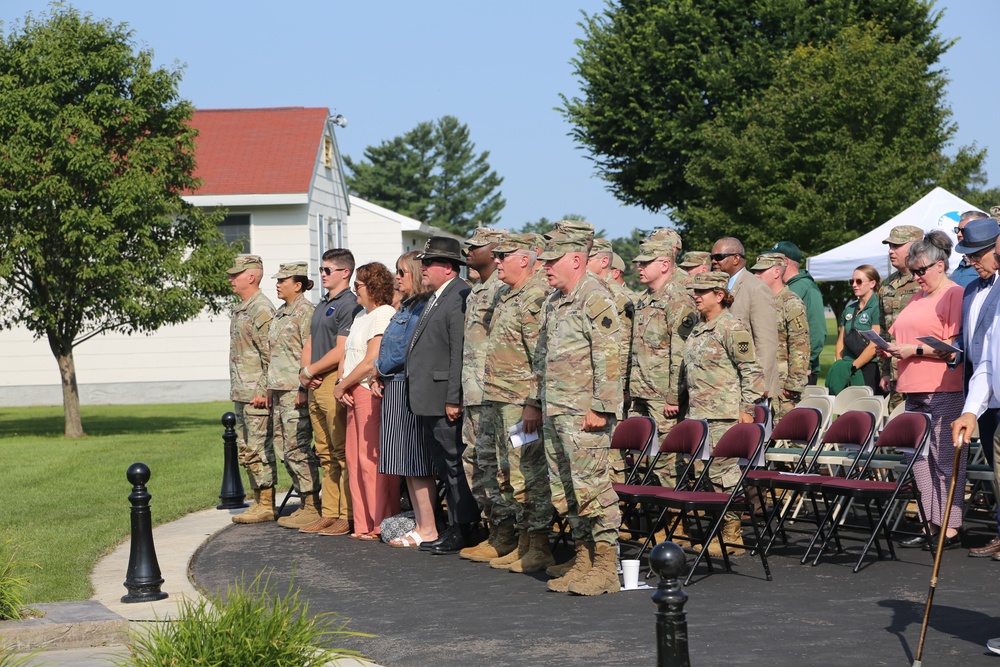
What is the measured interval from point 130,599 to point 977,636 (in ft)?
16.5

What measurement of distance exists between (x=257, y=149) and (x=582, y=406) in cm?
2989

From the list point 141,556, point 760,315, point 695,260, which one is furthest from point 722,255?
point 141,556

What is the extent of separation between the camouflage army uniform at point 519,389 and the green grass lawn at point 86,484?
9.64 ft

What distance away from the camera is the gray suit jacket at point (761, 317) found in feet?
34.3

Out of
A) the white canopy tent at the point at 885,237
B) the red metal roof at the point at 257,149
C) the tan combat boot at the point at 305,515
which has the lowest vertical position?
the tan combat boot at the point at 305,515

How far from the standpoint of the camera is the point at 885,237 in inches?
689

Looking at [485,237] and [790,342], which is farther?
[790,342]

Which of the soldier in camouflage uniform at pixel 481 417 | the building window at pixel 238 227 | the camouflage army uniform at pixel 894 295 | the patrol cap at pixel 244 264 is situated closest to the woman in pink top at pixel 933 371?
the camouflage army uniform at pixel 894 295

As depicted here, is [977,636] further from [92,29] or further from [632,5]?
[632,5]

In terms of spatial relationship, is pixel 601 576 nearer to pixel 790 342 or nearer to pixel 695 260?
pixel 695 260

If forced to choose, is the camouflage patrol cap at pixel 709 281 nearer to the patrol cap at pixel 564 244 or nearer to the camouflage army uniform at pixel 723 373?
the camouflage army uniform at pixel 723 373

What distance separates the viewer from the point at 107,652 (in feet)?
21.6

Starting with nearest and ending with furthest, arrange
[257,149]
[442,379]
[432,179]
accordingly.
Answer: [442,379], [257,149], [432,179]

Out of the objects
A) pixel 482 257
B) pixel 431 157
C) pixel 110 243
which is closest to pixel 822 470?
pixel 482 257
